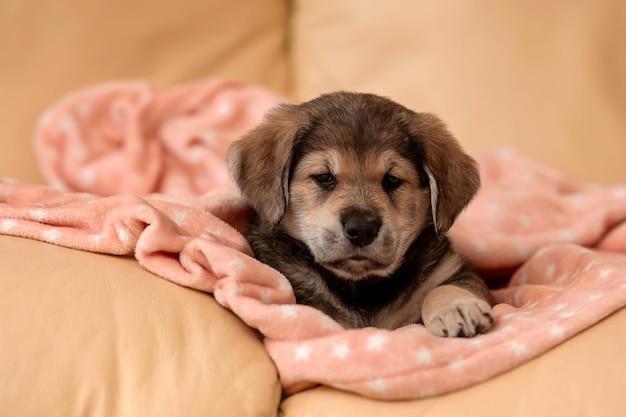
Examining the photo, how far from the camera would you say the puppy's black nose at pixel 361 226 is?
5.90 ft

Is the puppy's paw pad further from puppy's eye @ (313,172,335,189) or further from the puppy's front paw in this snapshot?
puppy's eye @ (313,172,335,189)

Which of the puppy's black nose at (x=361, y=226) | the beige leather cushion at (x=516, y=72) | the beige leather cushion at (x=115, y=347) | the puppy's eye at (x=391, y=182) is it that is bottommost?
the beige leather cushion at (x=115, y=347)

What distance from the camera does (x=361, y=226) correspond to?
1795 millimetres

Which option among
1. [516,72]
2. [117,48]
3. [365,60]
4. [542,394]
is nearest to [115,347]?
[542,394]

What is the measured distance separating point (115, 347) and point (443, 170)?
104 cm

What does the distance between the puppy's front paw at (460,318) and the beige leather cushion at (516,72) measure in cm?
146

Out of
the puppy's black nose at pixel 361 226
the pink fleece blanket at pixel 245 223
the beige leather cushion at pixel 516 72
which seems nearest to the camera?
the pink fleece blanket at pixel 245 223

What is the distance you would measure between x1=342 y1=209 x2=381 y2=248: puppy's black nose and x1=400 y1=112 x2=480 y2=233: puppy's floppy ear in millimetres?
260

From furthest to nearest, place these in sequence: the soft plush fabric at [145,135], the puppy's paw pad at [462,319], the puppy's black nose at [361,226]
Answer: the soft plush fabric at [145,135] → the puppy's black nose at [361,226] → the puppy's paw pad at [462,319]

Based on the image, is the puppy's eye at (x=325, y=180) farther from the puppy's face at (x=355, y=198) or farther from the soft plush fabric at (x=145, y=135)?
the soft plush fabric at (x=145, y=135)

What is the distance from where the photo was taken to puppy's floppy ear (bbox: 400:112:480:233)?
2002 mm

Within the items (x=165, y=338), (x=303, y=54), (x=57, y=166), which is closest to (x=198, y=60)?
(x=303, y=54)

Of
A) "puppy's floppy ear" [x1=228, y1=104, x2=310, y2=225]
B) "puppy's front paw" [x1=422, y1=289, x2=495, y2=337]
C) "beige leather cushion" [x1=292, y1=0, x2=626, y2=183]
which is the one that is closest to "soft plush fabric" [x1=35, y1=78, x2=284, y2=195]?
"beige leather cushion" [x1=292, y1=0, x2=626, y2=183]

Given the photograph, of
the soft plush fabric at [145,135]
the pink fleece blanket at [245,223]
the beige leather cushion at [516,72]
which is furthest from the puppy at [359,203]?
the beige leather cushion at [516,72]
